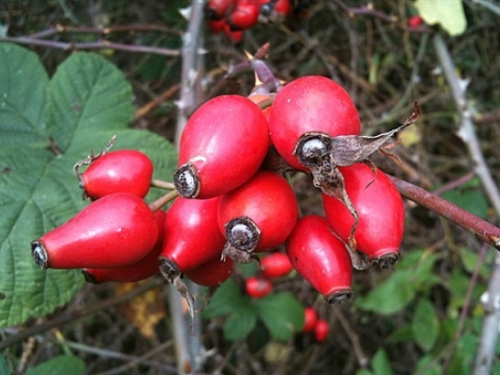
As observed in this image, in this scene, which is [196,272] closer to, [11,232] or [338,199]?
[338,199]

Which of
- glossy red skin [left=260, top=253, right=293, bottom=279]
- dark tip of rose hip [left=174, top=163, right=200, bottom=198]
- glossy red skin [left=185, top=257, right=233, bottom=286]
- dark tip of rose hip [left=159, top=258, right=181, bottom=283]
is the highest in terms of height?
dark tip of rose hip [left=174, top=163, right=200, bottom=198]

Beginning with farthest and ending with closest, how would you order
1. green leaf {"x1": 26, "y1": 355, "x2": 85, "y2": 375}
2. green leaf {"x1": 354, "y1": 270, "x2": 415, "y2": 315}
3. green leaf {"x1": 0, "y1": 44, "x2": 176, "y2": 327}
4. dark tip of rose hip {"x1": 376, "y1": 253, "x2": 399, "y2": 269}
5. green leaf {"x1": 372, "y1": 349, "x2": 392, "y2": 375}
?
green leaf {"x1": 354, "y1": 270, "x2": 415, "y2": 315} < green leaf {"x1": 372, "y1": 349, "x2": 392, "y2": 375} < green leaf {"x1": 26, "y1": 355, "x2": 85, "y2": 375} < green leaf {"x1": 0, "y1": 44, "x2": 176, "y2": 327} < dark tip of rose hip {"x1": 376, "y1": 253, "x2": 399, "y2": 269}

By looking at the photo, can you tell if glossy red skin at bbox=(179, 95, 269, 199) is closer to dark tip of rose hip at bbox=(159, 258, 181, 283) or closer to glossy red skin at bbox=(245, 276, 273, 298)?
dark tip of rose hip at bbox=(159, 258, 181, 283)

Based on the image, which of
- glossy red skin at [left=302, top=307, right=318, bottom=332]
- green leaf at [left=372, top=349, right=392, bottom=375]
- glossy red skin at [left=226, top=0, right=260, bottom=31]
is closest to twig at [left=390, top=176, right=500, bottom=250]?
glossy red skin at [left=226, top=0, right=260, bottom=31]

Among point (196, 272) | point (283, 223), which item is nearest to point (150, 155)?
point (196, 272)

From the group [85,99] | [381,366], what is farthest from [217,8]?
[381,366]

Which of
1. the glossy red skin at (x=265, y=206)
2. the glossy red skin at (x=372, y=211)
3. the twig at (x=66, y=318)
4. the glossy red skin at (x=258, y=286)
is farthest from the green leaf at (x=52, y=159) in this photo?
the glossy red skin at (x=258, y=286)

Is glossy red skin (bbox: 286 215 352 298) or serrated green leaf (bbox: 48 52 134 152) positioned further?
serrated green leaf (bbox: 48 52 134 152)

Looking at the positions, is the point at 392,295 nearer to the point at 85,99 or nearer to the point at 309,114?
the point at 85,99
